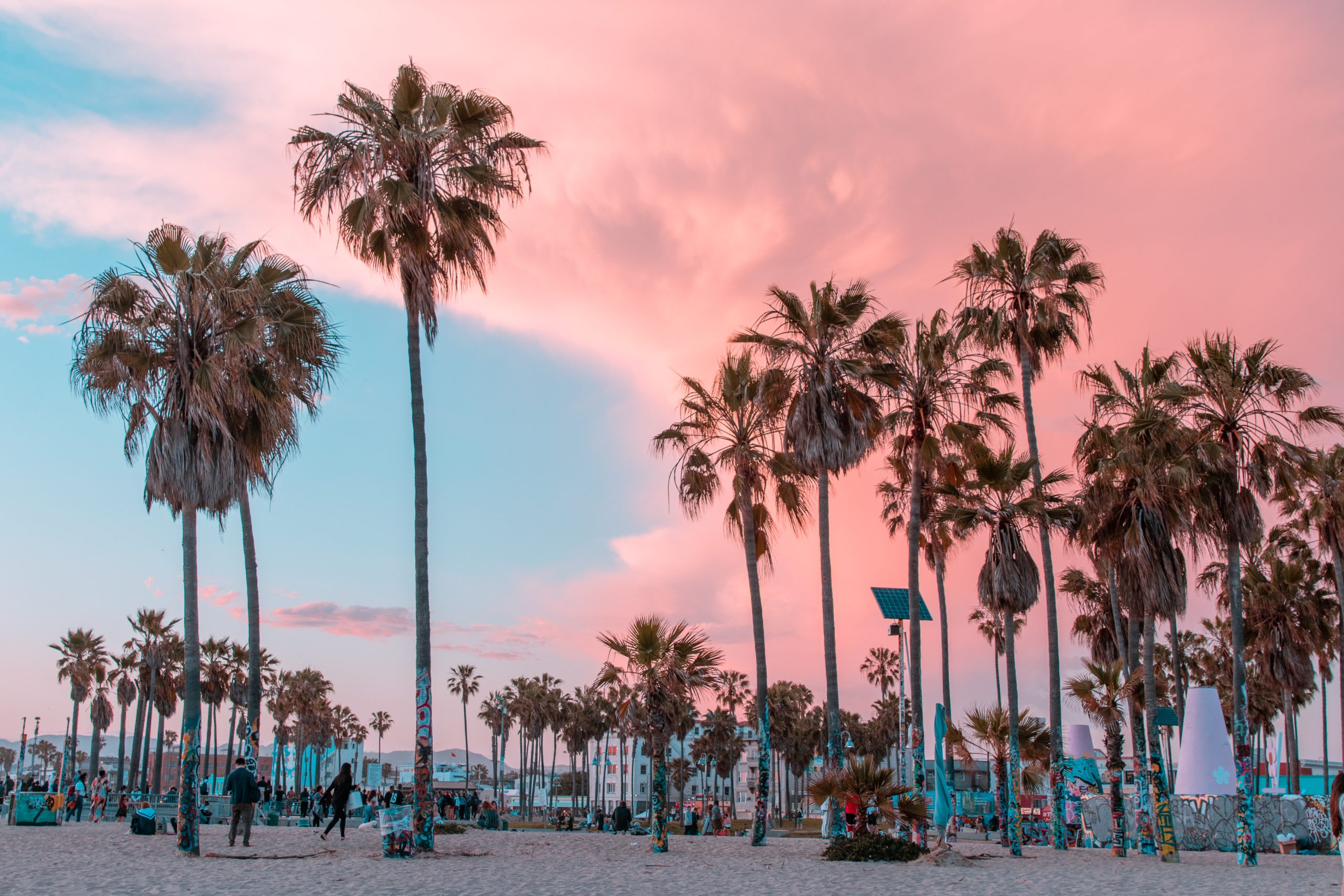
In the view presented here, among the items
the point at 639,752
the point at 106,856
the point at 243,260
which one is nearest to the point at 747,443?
the point at 243,260

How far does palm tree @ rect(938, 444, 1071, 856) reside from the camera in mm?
24812

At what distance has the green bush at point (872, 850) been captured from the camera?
19.6 m

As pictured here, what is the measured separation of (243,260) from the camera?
64.2ft

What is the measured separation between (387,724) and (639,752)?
36.4 meters

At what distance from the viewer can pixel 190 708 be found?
1894 centimetres

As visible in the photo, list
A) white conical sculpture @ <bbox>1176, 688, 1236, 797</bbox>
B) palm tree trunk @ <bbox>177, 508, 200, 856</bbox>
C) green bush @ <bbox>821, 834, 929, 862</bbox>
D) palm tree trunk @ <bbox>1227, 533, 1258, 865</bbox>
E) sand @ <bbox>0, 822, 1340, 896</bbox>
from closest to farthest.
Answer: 1. sand @ <bbox>0, 822, 1340, 896</bbox>
2. palm tree trunk @ <bbox>177, 508, 200, 856</bbox>
3. green bush @ <bbox>821, 834, 929, 862</bbox>
4. palm tree trunk @ <bbox>1227, 533, 1258, 865</bbox>
5. white conical sculpture @ <bbox>1176, 688, 1236, 797</bbox>

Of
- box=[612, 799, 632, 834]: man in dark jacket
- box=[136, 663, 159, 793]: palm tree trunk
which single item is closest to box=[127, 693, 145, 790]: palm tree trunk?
box=[136, 663, 159, 793]: palm tree trunk

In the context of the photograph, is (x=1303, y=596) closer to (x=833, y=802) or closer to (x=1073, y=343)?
(x=1073, y=343)

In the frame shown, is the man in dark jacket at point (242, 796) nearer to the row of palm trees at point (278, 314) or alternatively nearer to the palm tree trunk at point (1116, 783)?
the row of palm trees at point (278, 314)

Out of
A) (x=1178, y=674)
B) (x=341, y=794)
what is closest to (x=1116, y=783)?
(x=341, y=794)

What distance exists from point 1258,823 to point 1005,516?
1188 cm

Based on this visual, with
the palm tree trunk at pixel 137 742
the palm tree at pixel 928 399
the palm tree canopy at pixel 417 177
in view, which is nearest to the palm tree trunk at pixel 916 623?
the palm tree at pixel 928 399

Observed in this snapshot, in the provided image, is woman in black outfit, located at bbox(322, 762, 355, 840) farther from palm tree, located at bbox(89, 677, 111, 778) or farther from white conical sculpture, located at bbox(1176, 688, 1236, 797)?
palm tree, located at bbox(89, 677, 111, 778)

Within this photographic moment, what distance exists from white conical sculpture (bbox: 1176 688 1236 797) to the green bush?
13.9 metres
